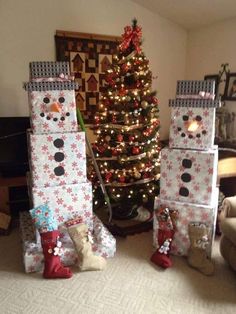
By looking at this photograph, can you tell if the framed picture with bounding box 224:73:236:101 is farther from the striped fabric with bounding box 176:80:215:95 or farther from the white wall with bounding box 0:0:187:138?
the striped fabric with bounding box 176:80:215:95

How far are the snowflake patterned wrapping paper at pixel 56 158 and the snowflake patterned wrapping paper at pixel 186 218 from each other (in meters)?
0.70

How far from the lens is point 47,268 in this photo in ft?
6.49

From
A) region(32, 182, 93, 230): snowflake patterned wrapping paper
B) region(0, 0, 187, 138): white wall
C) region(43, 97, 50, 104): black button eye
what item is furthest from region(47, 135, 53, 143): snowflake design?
region(0, 0, 187, 138): white wall

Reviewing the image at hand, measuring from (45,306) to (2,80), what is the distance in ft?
7.53

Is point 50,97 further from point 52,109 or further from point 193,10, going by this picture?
point 193,10

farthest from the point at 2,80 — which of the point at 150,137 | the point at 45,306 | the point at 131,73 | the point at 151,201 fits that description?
the point at 45,306

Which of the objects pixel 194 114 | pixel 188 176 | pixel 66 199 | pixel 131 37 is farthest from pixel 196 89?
pixel 66 199

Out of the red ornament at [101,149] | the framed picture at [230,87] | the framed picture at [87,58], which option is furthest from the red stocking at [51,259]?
the framed picture at [230,87]

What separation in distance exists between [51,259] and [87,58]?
7.69ft

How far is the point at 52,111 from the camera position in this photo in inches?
82.5

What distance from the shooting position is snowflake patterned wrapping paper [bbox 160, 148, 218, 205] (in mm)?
2086

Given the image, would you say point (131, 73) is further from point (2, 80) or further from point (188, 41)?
point (188, 41)

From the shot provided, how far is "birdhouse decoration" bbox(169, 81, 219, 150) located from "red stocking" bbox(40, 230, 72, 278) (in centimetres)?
115

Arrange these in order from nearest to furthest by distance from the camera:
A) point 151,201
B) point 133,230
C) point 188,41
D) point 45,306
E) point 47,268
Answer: point 45,306 < point 47,268 < point 133,230 < point 151,201 < point 188,41
